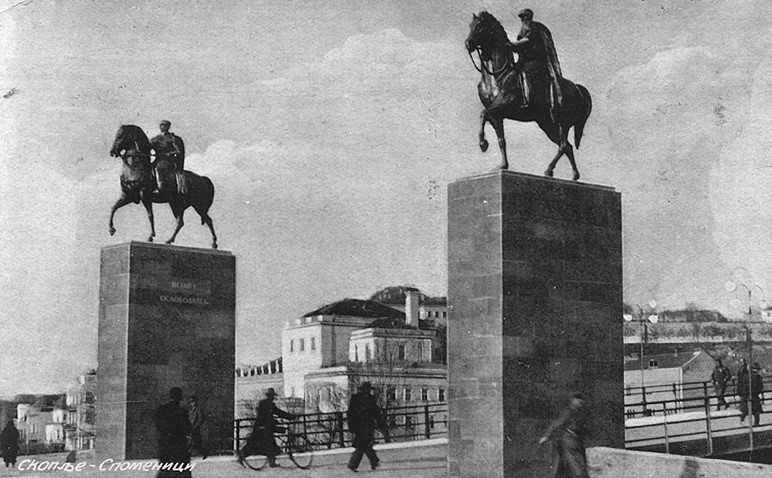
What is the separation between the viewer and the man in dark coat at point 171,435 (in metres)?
14.2

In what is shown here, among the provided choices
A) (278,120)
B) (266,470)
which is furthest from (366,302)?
(266,470)

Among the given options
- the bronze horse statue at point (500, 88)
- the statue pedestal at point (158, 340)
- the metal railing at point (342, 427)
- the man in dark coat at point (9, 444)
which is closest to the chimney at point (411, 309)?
the metal railing at point (342, 427)

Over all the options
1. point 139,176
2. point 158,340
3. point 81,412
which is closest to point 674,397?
point 158,340

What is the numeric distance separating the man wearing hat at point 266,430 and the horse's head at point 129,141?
8.03 meters

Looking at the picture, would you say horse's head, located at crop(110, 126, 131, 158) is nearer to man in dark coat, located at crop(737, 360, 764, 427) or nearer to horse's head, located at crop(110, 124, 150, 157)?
horse's head, located at crop(110, 124, 150, 157)

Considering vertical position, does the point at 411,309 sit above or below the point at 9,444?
above

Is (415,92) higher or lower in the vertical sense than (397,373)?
higher

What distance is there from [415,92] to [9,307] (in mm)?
11059

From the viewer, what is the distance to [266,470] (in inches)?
763

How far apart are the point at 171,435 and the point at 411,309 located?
219 ft

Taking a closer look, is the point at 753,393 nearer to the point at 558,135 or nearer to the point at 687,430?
the point at 687,430

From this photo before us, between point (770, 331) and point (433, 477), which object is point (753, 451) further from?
point (770, 331)

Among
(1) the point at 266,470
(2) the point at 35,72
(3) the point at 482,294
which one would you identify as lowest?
(1) the point at 266,470

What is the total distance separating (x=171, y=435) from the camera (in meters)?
14.3
